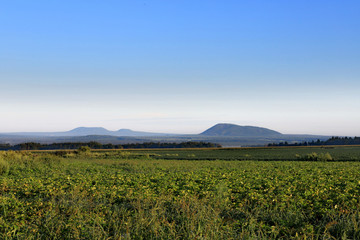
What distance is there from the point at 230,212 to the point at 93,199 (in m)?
6.07

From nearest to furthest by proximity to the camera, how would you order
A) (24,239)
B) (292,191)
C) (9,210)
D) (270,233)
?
(24,239), (270,233), (9,210), (292,191)

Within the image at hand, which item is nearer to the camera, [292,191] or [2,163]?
[292,191]

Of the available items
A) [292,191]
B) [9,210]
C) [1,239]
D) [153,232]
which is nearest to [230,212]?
[153,232]

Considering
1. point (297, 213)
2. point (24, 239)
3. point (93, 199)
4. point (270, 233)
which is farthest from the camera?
point (93, 199)

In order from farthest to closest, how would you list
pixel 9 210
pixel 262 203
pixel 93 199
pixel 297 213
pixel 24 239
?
pixel 93 199 < pixel 262 203 < pixel 9 210 < pixel 297 213 < pixel 24 239

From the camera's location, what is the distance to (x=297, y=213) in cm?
995

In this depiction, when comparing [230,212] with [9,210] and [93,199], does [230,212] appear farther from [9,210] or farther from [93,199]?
[9,210]

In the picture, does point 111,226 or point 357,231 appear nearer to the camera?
point 357,231

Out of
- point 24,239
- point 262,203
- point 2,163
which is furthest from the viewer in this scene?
point 2,163

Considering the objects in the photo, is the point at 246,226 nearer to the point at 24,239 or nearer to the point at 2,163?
the point at 24,239

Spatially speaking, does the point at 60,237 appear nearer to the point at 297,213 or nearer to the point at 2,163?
the point at 297,213

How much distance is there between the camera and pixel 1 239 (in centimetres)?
775

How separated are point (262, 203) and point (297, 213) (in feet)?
6.17

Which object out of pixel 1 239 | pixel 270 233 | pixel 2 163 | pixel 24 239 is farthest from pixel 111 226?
pixel 2 163
